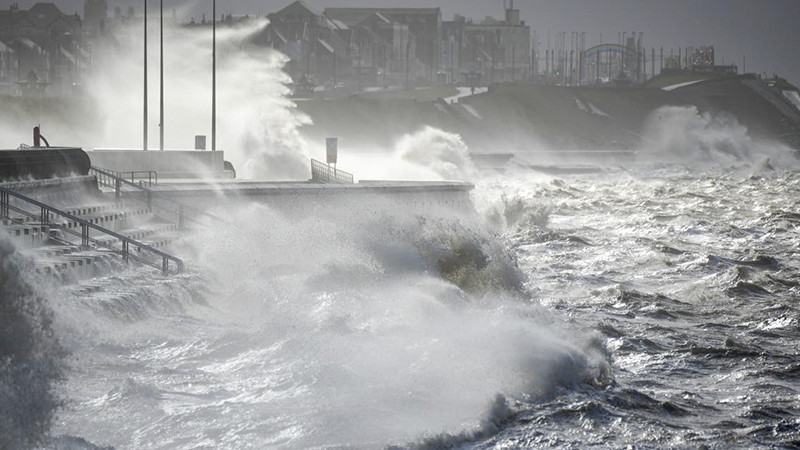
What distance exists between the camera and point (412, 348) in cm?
1398

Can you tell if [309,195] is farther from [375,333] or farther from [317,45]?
[317,45]

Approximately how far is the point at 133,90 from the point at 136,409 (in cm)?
5264

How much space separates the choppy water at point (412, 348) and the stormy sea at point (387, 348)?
39 mm

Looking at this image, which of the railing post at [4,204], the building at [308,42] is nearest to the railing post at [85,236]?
the railing post at [4,204]

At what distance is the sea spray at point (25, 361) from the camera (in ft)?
32.9

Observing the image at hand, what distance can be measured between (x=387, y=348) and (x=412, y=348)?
1.00 feet

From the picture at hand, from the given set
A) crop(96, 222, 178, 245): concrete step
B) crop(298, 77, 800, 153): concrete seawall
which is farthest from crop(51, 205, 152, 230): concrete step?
crop(298, 77, 800, 153): concrete seawall

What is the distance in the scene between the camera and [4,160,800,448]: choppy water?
11539 mm

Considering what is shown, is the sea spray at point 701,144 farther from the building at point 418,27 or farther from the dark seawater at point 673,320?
the dark seawater at point 673,320

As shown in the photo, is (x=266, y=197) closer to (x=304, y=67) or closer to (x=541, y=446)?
(x=541, y=446)

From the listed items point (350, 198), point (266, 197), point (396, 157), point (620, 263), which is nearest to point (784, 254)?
point (620, 263)

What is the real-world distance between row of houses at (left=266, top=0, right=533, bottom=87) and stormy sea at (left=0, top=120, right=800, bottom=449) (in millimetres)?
87165

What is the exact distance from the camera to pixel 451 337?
14.6 metres

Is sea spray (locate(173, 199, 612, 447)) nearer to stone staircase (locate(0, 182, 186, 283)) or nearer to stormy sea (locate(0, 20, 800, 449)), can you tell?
stormy sea (locate(0, 20, 800, 449))
